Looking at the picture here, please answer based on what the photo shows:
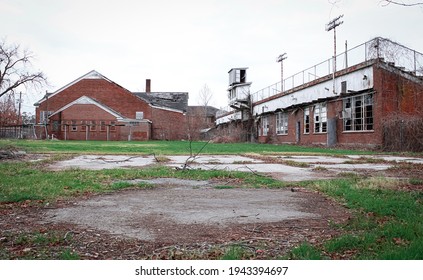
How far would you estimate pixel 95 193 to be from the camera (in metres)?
4.48

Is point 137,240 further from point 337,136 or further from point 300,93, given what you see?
point 300,93

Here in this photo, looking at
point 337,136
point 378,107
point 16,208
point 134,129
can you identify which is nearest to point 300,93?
point 337,136

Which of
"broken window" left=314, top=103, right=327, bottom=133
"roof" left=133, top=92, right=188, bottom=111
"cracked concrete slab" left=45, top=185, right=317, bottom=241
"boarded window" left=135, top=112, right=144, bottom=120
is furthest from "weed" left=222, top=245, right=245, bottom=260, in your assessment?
"roof" left=133, top=92, right=188, bottom=111

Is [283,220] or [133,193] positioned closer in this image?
[283,220]

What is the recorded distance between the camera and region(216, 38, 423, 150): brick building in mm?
17406

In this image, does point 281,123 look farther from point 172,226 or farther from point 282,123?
point 172,226

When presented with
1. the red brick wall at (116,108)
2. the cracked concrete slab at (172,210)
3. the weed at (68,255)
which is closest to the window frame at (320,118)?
the cracked concrete slab at (172,210)

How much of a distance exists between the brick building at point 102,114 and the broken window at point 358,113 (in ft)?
89.8

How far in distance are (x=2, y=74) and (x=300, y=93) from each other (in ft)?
76.6

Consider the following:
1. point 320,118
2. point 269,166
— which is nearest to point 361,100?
point 320,118

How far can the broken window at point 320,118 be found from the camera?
78.5 ft

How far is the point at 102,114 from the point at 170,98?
1725cm

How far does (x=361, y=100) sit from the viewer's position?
19.7 metres
